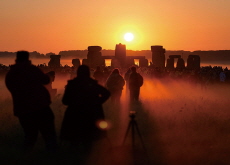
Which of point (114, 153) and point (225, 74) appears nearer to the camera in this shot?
point (114, 153)

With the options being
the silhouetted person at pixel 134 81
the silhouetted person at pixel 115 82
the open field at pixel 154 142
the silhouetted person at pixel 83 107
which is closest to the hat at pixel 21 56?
the silhouetted person at pixel 83 107

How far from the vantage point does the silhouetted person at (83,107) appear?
791 cm

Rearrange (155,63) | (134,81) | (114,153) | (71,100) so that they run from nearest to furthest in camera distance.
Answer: (71,100) < (114,153) < (134,81) < (155,63)

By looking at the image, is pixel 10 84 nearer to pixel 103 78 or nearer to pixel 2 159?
pixel 2 159

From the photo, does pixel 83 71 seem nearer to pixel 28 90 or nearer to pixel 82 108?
pixel 82 108

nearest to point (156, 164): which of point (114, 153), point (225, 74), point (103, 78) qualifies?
point (114, 153)

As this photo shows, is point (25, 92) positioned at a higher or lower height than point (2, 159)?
higher

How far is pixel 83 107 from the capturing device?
7.99m

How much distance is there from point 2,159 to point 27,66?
1.89 m

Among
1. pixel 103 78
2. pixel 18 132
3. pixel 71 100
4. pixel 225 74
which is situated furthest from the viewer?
pixel 225 74

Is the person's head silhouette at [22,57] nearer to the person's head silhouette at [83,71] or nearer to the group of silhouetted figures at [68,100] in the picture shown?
the group of silhouetted figures at [68,100]

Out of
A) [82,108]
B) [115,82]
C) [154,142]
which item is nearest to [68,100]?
[82,108]

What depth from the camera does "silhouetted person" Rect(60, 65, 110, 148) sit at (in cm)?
791

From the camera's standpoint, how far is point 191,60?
5091 cm
